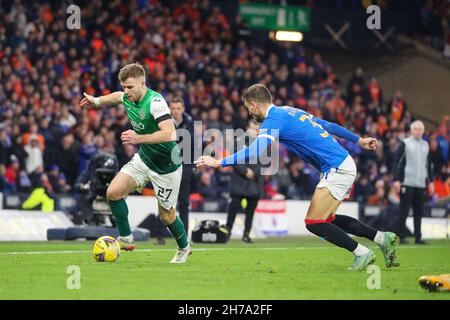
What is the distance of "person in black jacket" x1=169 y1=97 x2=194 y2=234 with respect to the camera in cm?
1711

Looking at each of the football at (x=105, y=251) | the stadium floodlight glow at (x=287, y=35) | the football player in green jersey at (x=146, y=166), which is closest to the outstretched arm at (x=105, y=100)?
the football player in green jersey at (x=146, y=166)

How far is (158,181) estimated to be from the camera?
13.3 meters

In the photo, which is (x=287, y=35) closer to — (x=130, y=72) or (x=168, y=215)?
(x=168, y=215)

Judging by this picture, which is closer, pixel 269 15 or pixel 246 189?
pixel 246 189

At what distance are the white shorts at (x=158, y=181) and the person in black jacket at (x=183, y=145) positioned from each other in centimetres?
375

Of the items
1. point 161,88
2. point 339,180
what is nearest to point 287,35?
point 161,88

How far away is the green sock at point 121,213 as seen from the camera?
1332 cm

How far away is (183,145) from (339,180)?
5.15 meters

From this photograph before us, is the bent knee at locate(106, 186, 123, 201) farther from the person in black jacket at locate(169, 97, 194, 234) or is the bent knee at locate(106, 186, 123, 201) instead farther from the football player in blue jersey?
the person in black jacket at locate(169, 97, 194, 234)

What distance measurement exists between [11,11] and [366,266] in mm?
15968

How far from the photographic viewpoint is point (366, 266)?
12375mm

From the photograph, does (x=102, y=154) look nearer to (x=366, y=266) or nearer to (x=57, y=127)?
(x=57, y=127)

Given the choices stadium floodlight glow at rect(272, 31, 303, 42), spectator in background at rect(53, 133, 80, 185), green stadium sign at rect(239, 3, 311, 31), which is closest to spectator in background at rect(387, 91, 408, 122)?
green stadium sign at rect(239, 3, 311, 31)

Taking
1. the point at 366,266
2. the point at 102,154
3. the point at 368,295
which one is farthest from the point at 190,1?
the point at 368,295
